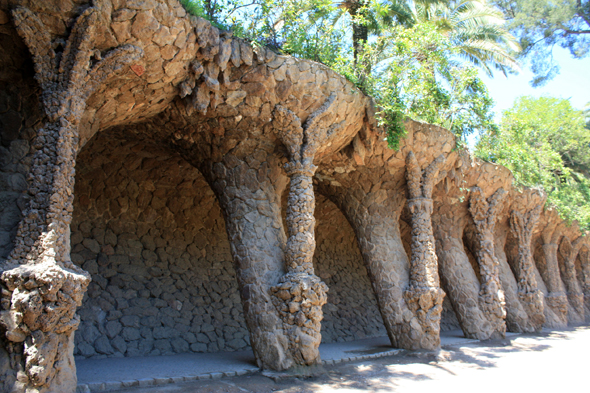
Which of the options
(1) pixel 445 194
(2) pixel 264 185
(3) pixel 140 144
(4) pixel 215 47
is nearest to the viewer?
(4) pixel 215 47

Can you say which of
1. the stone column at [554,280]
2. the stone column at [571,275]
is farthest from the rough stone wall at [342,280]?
the stone column at [571,275]

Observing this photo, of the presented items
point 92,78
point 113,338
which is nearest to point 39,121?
point 92,78

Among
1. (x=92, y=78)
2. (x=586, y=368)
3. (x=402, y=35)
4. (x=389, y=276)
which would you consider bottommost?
(x=586, y=368)

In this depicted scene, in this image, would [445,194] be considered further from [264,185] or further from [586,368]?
[264,185]

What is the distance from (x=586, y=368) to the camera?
20.3ft

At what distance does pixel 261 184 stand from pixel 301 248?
3.65ft

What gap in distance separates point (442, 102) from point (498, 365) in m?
4.20

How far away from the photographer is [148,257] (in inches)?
274

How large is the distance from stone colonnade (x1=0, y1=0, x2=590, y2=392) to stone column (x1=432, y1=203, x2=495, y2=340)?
2 cm

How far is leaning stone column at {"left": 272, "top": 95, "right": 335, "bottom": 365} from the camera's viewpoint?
201 inches

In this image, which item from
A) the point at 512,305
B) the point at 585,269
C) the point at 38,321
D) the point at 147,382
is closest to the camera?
the point at 38,321

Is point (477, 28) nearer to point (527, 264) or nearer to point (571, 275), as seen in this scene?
point (527, 264)

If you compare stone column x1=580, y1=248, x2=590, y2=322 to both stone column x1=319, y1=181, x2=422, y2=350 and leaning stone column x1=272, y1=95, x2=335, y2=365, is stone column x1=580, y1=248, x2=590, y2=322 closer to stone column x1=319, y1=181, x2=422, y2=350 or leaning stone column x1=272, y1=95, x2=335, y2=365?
stone column x1=319, y1=181, x2=422, y2=350

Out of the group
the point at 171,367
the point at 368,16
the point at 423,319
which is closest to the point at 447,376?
the point at 423,319
